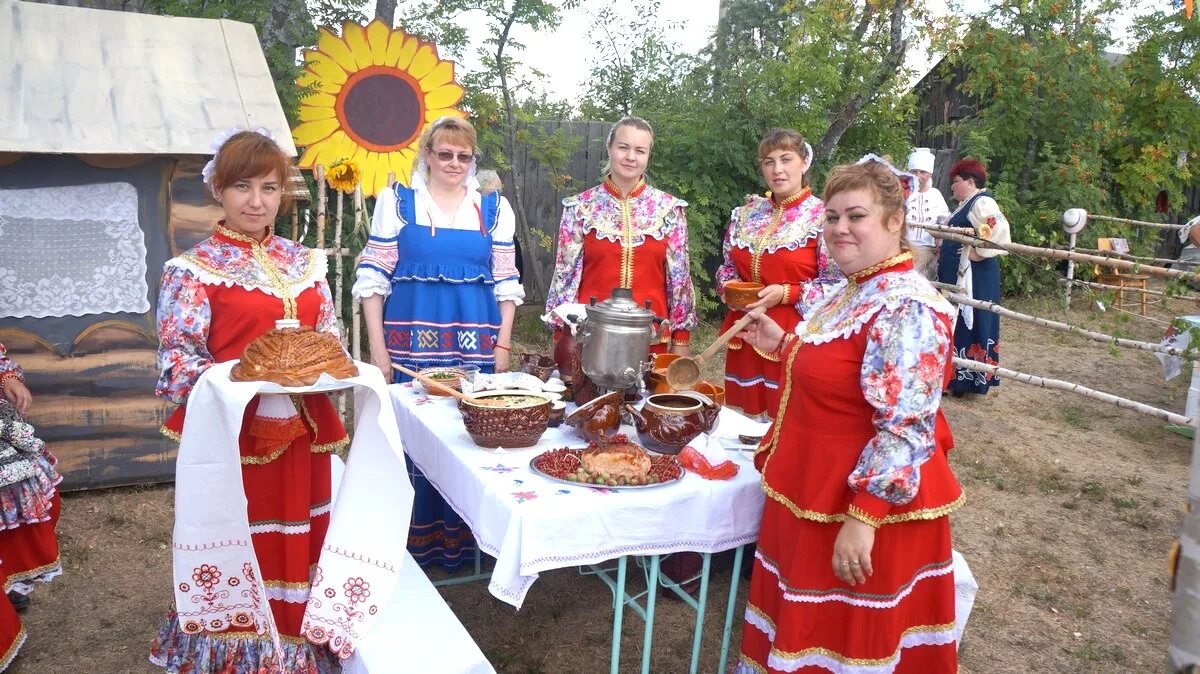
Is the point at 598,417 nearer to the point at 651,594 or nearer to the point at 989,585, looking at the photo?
the point at 651,594

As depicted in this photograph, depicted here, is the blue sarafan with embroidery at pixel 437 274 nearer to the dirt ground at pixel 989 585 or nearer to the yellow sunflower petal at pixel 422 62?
the yellow sunflower petal at pixel 422 62

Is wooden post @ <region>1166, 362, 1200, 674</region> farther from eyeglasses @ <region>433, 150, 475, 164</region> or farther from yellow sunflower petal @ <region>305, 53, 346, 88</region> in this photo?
yellow sunflower petal @ <region>305, 53, 346, 88</region>

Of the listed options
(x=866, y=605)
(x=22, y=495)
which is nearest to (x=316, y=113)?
(x=22, y=495)

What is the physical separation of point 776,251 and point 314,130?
2288 mm

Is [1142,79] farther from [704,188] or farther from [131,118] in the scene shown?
[131,118]

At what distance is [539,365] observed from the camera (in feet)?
10.9

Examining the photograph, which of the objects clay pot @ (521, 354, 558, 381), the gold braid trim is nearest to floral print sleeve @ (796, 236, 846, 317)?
clay pot @ (521, 354, 558, 381)

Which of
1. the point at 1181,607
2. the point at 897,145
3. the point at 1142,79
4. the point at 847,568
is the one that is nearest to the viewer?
the point at 1181,607

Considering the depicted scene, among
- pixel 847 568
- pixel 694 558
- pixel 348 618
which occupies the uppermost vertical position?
pixel 847 568

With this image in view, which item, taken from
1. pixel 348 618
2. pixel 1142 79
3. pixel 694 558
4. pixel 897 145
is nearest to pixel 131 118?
pixel 348 618

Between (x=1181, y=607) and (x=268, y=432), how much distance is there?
205 cm

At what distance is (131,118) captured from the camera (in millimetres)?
4434

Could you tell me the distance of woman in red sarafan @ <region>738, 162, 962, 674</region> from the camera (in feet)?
6.67

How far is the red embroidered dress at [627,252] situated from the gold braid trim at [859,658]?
181 centimetres
